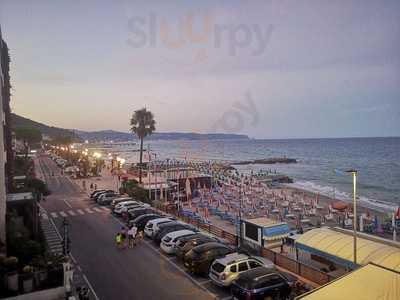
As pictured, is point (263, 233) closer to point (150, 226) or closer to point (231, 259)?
point (231, 259)

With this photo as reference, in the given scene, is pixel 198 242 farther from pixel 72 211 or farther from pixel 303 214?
pixel 303 214

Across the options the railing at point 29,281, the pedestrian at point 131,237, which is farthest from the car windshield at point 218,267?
→ the pedestrian at point 131,237

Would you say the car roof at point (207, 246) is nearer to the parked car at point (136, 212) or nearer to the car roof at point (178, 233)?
the car roof at point (178, 233)

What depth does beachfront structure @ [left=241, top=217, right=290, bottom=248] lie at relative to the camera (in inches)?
746

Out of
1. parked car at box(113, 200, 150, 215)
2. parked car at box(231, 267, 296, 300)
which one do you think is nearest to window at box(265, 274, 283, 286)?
parked car at box(231, 267, 296, 300)

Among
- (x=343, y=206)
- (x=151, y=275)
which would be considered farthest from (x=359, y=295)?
(x=343, y=206)

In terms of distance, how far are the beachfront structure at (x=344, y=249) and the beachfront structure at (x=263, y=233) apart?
2137 millimetres

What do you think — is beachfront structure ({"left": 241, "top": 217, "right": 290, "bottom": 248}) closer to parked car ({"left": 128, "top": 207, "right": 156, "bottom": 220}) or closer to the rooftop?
Answer: parked car ({"left": 128, "top": 207, "right": 156, "bottom": 220})

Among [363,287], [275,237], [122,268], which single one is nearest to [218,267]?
[122,268]

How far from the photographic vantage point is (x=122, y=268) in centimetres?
1617

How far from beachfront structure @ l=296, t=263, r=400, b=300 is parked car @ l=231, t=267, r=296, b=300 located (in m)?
3.70

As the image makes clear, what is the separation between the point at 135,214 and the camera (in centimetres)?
2580

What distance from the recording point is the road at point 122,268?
44.7 ft

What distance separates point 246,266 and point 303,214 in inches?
1020
